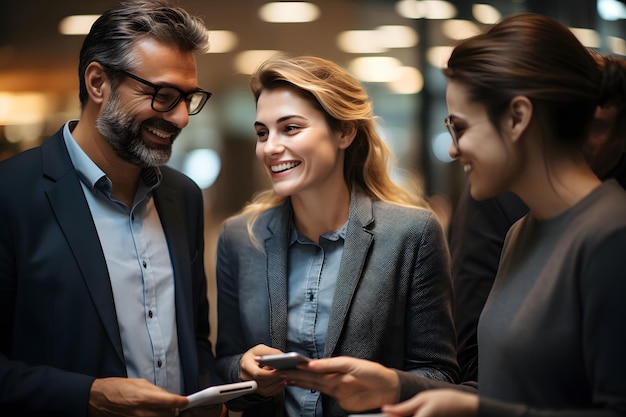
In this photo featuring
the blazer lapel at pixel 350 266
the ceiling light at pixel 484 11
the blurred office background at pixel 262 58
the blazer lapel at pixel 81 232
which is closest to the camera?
the blazer lapel at pixel 81 232

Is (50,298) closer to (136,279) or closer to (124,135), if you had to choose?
(136,279)

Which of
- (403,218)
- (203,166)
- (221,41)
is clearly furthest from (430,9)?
(403,218)

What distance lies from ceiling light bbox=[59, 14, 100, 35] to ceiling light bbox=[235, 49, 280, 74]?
930 mm

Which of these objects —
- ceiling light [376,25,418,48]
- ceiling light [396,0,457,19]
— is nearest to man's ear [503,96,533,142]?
ceiling light [376,25,418,48]

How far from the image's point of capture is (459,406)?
1.77 meters

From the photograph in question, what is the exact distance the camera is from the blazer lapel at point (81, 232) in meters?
2.49

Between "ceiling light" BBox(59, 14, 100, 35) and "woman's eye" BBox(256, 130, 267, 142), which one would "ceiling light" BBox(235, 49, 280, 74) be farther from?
"woman's eye" BBox(256, 130, 267, 142)

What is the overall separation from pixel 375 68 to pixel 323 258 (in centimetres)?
243

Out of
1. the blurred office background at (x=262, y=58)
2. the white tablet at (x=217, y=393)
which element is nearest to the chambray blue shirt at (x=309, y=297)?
the white tablet at (x=217, y=393)

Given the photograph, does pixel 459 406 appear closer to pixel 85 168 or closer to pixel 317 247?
pixel 317 247

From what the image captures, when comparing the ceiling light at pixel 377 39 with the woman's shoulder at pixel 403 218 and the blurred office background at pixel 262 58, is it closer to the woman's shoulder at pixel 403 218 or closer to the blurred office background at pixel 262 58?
the blurred office background at pixel 262 58

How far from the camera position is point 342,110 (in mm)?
2822

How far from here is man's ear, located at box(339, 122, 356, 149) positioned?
9.50 feet

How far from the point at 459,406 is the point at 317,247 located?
116 cm
